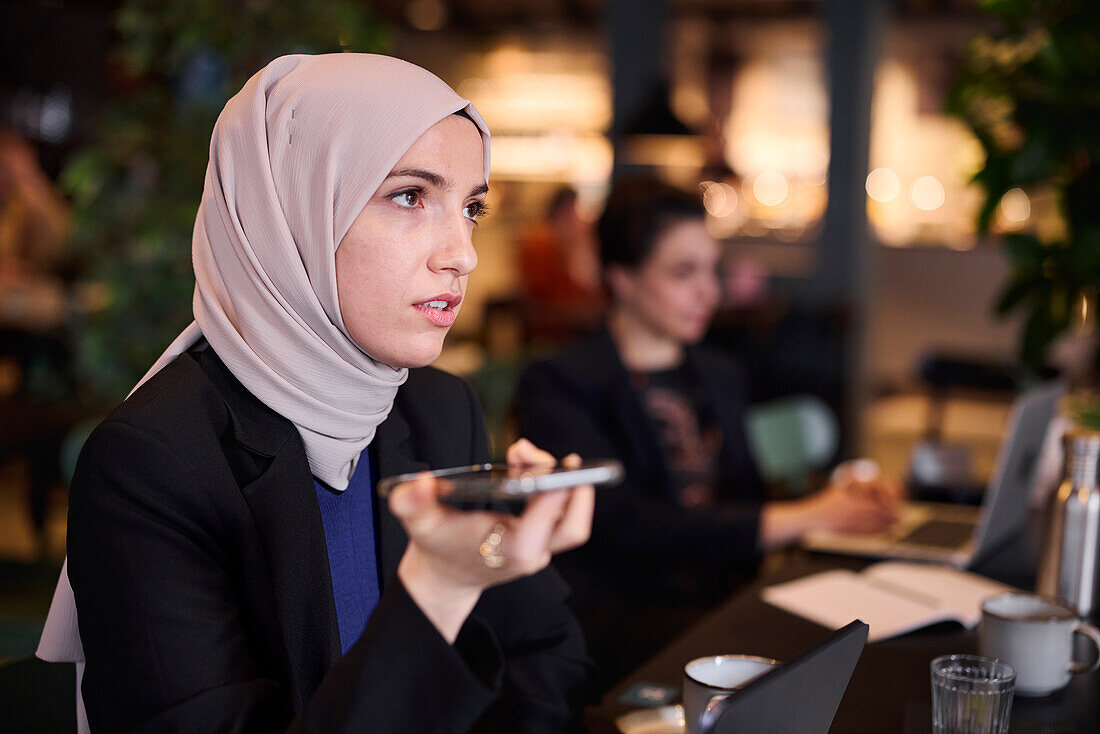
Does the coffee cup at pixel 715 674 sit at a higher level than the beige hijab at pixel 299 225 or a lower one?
lower

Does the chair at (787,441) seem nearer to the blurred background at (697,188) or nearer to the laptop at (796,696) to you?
the blurred background at (697,188)

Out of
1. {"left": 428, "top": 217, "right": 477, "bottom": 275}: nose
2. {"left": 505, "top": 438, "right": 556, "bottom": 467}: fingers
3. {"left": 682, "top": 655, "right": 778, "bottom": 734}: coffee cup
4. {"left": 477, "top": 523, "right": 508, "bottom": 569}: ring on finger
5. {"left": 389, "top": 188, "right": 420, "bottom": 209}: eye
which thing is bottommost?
{"left": 682, "top": 655, "right": 778, "bottom": 734}: coffee cup

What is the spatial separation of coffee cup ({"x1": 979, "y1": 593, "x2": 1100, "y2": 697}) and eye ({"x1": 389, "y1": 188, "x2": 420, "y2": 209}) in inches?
30.9

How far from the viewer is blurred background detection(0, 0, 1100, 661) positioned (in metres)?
1.82

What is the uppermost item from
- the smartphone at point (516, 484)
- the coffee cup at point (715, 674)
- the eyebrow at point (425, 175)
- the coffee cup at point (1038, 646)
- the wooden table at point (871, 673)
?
the eyebrow at point (425, 175)

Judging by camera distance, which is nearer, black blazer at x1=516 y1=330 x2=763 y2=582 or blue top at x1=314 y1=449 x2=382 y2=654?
blue top at x1=314 y1=449 x2=382 y2=654

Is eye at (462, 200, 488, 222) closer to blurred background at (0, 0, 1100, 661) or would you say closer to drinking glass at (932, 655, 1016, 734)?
blurred background at (0, 0, 1100, 661)

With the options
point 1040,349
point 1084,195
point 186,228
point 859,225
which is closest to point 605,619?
point 1040,349

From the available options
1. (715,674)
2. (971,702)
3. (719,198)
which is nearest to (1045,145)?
(971,702)

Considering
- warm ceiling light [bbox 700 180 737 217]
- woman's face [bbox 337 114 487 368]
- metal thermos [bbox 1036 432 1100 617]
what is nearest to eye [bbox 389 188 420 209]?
woman's face [bbox 337 114 487 368]

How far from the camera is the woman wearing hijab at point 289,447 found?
0.81 m

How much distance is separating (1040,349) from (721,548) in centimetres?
65

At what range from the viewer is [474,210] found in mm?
970

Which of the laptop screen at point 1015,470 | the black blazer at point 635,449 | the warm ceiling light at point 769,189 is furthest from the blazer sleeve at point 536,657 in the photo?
the warm ceiling light at point 769,189
